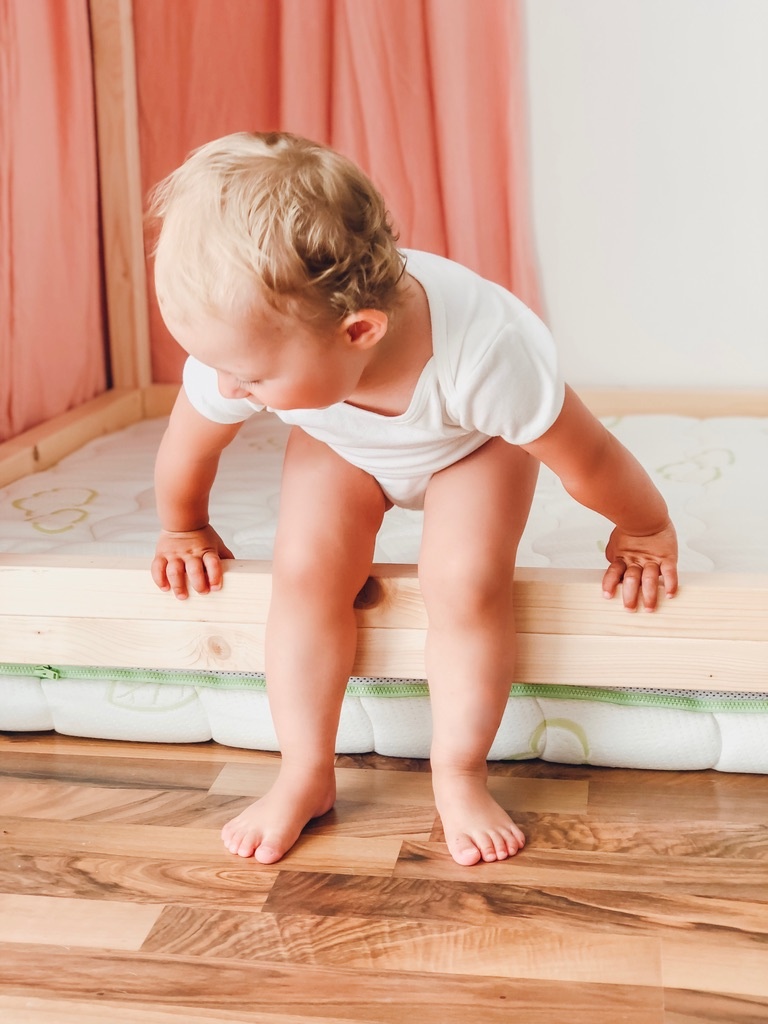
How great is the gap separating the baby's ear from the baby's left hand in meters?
0.32

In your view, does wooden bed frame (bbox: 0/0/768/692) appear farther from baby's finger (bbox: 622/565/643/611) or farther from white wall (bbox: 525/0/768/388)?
white wall (bbox: 525/0/768/388)

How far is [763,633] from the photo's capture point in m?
1.02

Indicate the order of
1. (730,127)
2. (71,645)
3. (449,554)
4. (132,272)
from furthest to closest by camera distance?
(132,272) < (730,127) < (71,645) < (449,554)

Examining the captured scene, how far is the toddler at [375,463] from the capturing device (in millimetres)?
835

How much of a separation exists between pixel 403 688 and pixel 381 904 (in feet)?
0.84

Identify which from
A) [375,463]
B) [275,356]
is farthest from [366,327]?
[375,463]

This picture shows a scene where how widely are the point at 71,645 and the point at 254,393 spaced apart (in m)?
0.40

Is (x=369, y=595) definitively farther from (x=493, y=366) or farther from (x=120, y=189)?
(x=120, y=189)

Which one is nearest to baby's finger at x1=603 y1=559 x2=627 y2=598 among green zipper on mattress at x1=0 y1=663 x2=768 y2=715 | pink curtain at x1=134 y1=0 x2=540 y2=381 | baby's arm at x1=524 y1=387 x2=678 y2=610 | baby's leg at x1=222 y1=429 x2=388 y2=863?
baby's arm at x1=524 y1=387 x2=678 y2=610

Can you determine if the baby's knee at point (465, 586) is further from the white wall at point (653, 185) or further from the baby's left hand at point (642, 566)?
the white wall at point (653, 185)

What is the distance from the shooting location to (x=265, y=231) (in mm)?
787

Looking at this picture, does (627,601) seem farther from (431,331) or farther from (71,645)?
(71,645)

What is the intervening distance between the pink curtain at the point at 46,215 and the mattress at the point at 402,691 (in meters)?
0.34

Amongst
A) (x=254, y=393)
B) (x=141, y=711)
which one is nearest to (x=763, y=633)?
(x=254, y=393)
